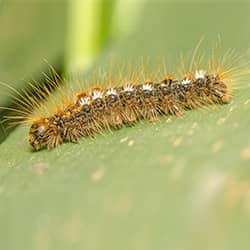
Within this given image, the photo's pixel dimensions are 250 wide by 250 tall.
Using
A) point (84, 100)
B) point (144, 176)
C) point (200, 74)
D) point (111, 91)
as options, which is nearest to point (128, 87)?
point (111, 91)

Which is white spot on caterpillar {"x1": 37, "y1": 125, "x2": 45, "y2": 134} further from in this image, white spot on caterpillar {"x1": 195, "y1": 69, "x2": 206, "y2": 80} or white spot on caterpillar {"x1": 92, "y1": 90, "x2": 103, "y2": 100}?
white spot on caterpillar {"x1": 195, "y1": 69, "x2": 206, "y2": 80}

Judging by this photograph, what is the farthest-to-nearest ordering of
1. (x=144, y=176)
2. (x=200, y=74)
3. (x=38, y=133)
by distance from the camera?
(x=200, y=74) < (x=38, y=133) < (x=144, y=176)

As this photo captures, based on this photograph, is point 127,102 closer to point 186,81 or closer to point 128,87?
point 128,87

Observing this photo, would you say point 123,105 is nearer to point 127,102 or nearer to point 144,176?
point 127,102

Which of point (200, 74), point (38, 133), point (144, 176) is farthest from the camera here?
point (200, 74)

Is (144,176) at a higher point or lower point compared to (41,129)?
higher

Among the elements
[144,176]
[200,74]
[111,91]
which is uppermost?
[144,176]

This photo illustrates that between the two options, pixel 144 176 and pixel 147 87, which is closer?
pixel 144 176
